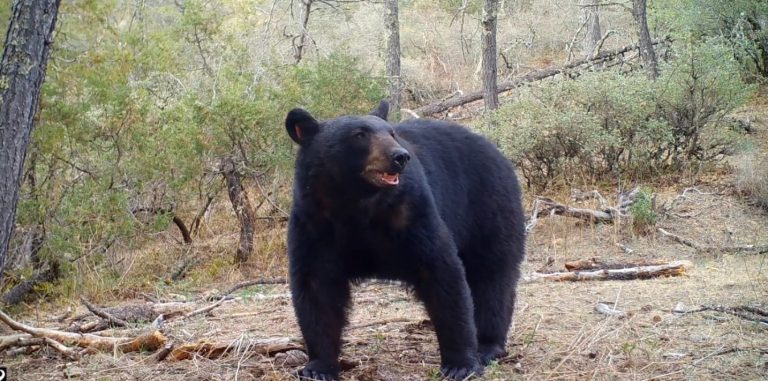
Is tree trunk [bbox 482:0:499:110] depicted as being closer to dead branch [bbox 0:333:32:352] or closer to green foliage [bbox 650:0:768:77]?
green foliage [bbox 650:0:768:77]

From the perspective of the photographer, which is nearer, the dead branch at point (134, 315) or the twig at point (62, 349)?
the twig at point (62, 349)

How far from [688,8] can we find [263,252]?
1232 cm

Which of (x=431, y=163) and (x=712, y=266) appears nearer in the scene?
(x=431, y=163)

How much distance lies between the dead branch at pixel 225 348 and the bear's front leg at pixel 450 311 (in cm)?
98

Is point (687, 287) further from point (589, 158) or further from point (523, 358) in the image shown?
point (589, 158)

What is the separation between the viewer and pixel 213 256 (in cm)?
1098

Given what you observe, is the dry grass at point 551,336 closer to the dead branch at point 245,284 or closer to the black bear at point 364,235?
the dead branch at point 245,284

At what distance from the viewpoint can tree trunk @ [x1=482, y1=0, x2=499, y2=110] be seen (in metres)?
16.0

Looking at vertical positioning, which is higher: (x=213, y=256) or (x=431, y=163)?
(x=431, y=163)

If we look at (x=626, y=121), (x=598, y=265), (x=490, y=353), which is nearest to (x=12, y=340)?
(x=490, y=353)

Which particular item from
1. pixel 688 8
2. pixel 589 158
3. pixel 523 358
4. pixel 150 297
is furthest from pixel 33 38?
pixel 688 8

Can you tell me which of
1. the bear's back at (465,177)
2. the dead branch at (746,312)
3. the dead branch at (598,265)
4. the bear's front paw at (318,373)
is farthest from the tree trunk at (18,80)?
the dead branch at (598,265)

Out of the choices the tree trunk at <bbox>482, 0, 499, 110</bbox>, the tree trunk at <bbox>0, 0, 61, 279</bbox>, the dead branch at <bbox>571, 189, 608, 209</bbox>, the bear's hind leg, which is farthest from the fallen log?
the tree trunk at <bbox>0, 0, 61, 279</bbox>

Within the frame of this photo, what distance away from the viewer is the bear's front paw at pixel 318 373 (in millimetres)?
4453
